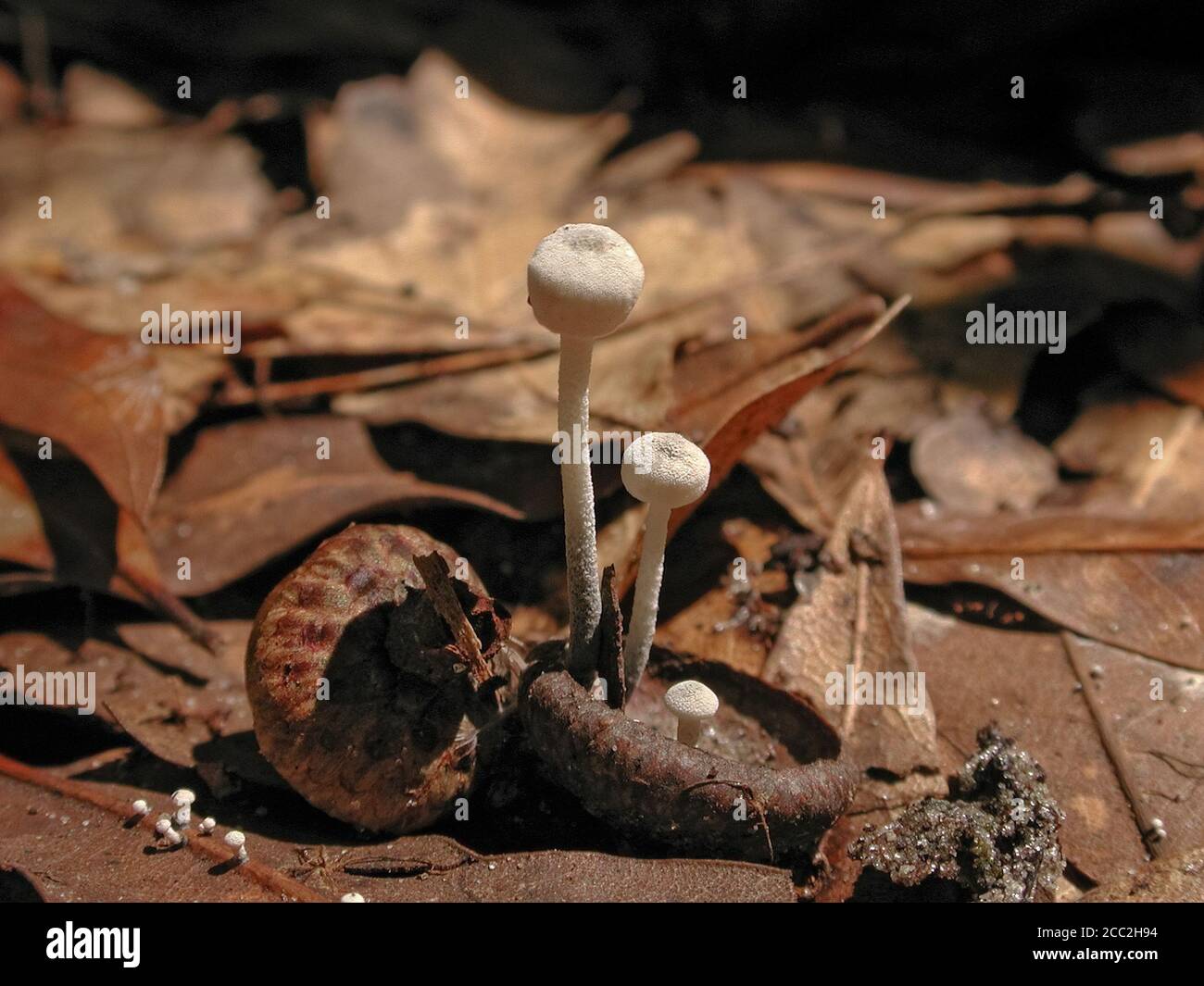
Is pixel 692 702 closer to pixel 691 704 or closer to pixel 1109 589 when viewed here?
pixel 691 704

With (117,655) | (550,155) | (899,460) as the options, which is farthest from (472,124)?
(117,655)

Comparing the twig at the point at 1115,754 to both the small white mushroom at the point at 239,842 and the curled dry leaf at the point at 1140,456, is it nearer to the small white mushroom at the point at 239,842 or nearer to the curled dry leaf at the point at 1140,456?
the curled dry leaf at the point at 1140,456

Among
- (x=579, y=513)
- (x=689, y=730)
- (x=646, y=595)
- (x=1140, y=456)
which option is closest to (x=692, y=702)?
(x=689, y=730)

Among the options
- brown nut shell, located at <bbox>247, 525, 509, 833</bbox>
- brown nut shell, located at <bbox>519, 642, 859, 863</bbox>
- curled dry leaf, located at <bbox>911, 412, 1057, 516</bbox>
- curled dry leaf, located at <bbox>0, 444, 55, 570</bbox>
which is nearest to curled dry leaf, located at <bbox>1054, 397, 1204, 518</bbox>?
curled dry leaf, located at <bbox>911, 412, 1057, 516</bbox>

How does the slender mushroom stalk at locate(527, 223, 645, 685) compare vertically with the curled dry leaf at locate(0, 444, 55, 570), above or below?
above

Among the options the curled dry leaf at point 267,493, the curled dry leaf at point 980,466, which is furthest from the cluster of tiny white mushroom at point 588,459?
the curled dry leaf at point 980,466

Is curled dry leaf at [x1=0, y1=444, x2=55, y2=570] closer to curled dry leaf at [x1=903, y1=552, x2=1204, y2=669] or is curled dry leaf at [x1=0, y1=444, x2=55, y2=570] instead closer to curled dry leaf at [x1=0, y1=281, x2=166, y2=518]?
curled dry leaf at [x1=0, y1=281, x2=166, y2=518]
